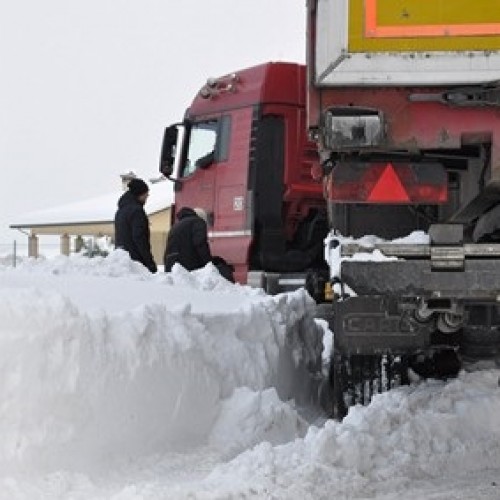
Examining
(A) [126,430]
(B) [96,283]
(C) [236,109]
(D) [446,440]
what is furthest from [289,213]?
(A) [126,430]

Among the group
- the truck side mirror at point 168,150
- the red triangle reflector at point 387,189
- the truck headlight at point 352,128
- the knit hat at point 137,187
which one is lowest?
the red triangle reflector at point 387,189

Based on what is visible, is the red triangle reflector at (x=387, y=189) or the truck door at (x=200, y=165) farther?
the truck door at (x=200, y=165)

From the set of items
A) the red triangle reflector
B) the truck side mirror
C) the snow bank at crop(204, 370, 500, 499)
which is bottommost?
the snow bank at crop(204, 370, 500, 499)

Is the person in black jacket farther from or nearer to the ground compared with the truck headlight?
nearer to the ground

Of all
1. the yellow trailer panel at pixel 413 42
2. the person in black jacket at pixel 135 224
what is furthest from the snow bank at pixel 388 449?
the person in black jacket at pixel 135 224

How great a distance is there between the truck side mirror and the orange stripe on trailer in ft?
22.4

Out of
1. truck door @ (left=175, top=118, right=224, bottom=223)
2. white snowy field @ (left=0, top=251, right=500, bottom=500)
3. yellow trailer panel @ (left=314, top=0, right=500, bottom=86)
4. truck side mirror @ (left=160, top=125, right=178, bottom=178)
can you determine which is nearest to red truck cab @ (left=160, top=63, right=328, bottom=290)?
truck door @ (left=175, top=118, right=224, bottom=223)

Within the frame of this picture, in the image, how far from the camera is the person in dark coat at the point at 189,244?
29.4 feet

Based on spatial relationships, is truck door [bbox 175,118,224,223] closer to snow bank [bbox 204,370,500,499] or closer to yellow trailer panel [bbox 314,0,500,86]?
snow bank [bbox 204,370,500,499]

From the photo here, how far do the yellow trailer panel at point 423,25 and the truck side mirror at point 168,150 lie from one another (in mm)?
6808

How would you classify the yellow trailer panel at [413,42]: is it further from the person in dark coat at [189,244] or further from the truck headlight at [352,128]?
the person in dark coat at [189,244]

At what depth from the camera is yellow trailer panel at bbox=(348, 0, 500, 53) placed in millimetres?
4371

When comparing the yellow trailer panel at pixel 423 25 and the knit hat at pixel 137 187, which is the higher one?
the yellow trailer panel at pixel 423 25

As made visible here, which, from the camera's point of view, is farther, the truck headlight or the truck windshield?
the truck windshield
